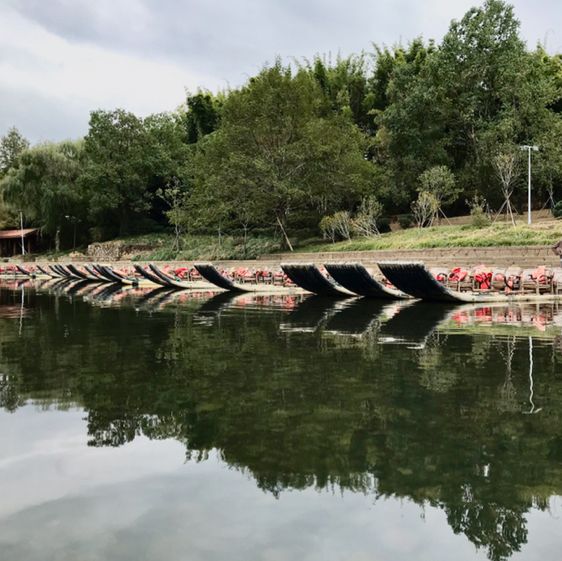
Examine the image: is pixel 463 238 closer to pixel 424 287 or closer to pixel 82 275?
pixel 424 287

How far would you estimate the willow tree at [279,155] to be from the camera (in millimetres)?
34156

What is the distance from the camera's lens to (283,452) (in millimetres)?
3348

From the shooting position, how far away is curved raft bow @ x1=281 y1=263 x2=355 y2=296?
15375 mm

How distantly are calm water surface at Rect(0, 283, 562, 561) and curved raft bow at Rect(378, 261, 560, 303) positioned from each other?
210 inches

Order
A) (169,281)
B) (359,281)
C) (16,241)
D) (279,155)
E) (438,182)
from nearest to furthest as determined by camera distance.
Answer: (359,281) → (169,281) → (438,182) → (279,155) → (16,241)

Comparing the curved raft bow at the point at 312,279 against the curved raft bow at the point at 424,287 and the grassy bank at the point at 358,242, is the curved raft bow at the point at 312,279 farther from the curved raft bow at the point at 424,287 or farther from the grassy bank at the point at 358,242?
the grassy bank at the point at 358,242

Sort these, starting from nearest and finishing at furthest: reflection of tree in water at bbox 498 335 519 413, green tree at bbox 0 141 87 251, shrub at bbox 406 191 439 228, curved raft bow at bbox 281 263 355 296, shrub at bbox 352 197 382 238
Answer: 1. reflection of tree in water at bbox 498 335 519 413
2. curved raft bow at bbox 281 263 355 296
3. shrub at bbox 406 191 439 228
4. shrub at bbox 352 197 382 238
5. green tree at bbox 0 141 87 251

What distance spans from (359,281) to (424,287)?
71.4 inches

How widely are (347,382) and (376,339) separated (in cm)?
267

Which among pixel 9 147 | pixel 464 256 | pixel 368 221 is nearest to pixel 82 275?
pixel 368 221

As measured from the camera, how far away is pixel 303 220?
4059 centimetres

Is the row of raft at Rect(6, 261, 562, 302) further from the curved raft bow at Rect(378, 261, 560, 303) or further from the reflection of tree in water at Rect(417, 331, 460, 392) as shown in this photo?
the reflection of tree in water at Rect(417, 331, 460, 392)

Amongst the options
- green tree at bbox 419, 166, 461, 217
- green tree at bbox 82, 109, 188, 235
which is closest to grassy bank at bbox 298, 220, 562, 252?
green tree at bbox 419, 166, 461, 217

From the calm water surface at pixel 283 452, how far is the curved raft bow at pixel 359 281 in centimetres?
666
